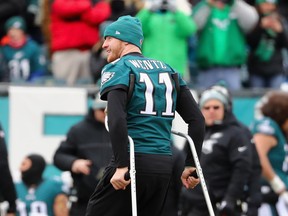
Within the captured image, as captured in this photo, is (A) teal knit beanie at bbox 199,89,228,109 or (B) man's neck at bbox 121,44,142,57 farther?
→ (A) teal knit beanie at bbox 199,89,228,109

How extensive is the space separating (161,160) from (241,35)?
24.6ft

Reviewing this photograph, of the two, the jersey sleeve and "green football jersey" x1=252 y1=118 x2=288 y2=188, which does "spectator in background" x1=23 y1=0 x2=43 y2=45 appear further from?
the jersey sleeve

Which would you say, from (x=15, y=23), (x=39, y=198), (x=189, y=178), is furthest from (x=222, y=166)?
(x=15, y=23)

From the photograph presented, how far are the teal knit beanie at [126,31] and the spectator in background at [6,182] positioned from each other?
7.97 ft

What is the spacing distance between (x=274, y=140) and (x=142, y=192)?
3.87 meters

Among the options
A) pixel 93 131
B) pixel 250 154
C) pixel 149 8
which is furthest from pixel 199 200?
pixel 149 8

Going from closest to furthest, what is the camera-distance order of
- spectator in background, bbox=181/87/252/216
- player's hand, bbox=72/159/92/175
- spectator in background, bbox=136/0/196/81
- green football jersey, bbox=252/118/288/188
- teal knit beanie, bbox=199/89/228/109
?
Result: spectator in background, bbox=181/87/252/216 → teal knit beanie, bbox=199/89/228/109 → player's hand, bbox=72/159/92/175 → green football jersey, bbox=252/118/288/188 → spectator in background, bbox=136/0/196/81

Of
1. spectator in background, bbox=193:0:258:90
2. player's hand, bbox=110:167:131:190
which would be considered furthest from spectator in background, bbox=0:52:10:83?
player's hand, bbox=110:167:131:190

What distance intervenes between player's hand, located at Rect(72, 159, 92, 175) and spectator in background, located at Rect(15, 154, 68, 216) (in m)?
1.00

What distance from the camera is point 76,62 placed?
15.9 m

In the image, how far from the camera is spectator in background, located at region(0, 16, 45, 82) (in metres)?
15.9

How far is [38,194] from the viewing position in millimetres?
12844

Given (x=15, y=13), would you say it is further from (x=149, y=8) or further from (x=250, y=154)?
(x=250, y=154)

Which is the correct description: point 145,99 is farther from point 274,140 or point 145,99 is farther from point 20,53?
point 20,53
